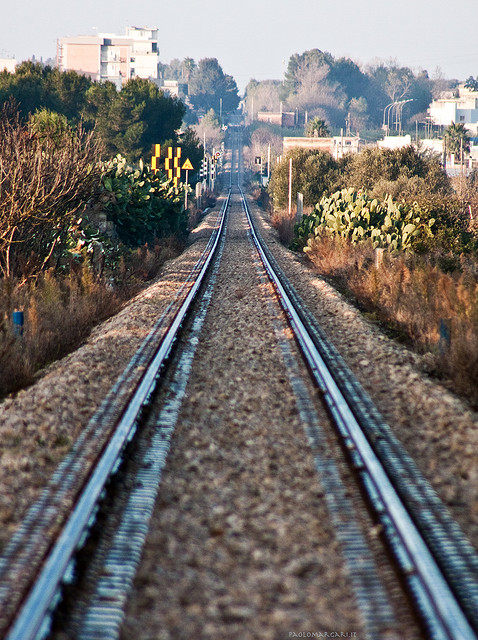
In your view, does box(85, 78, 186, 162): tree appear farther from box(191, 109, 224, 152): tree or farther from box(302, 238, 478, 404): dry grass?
box(191, 109, 224, 152): tree

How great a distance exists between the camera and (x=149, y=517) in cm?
450

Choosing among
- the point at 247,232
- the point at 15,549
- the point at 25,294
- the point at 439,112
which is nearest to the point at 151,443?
the point at 15,549

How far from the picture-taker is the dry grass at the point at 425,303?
7699 mm

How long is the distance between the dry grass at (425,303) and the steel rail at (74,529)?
11.2 feet

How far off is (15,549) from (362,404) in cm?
389

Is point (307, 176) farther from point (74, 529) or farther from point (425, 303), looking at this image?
point (74, 529)

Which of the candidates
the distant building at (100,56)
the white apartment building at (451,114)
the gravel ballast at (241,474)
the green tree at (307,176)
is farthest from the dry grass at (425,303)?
the white apartment building at (451,114)

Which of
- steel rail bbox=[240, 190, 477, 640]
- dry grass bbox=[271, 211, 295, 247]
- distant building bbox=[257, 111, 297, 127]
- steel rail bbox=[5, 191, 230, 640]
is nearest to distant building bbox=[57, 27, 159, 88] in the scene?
distant building bbox=[257, 111, 297, 127]

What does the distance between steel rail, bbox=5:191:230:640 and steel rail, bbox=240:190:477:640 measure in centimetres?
185

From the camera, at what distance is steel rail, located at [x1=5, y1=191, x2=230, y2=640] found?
3293 millimetres

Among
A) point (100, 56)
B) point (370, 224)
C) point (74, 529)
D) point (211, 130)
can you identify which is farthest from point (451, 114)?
point (74, 529)

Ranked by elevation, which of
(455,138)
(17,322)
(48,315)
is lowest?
(48,315)

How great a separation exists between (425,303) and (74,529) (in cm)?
812

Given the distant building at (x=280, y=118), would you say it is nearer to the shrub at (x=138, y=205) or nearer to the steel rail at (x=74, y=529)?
the shrub at (x=138, y=205)
